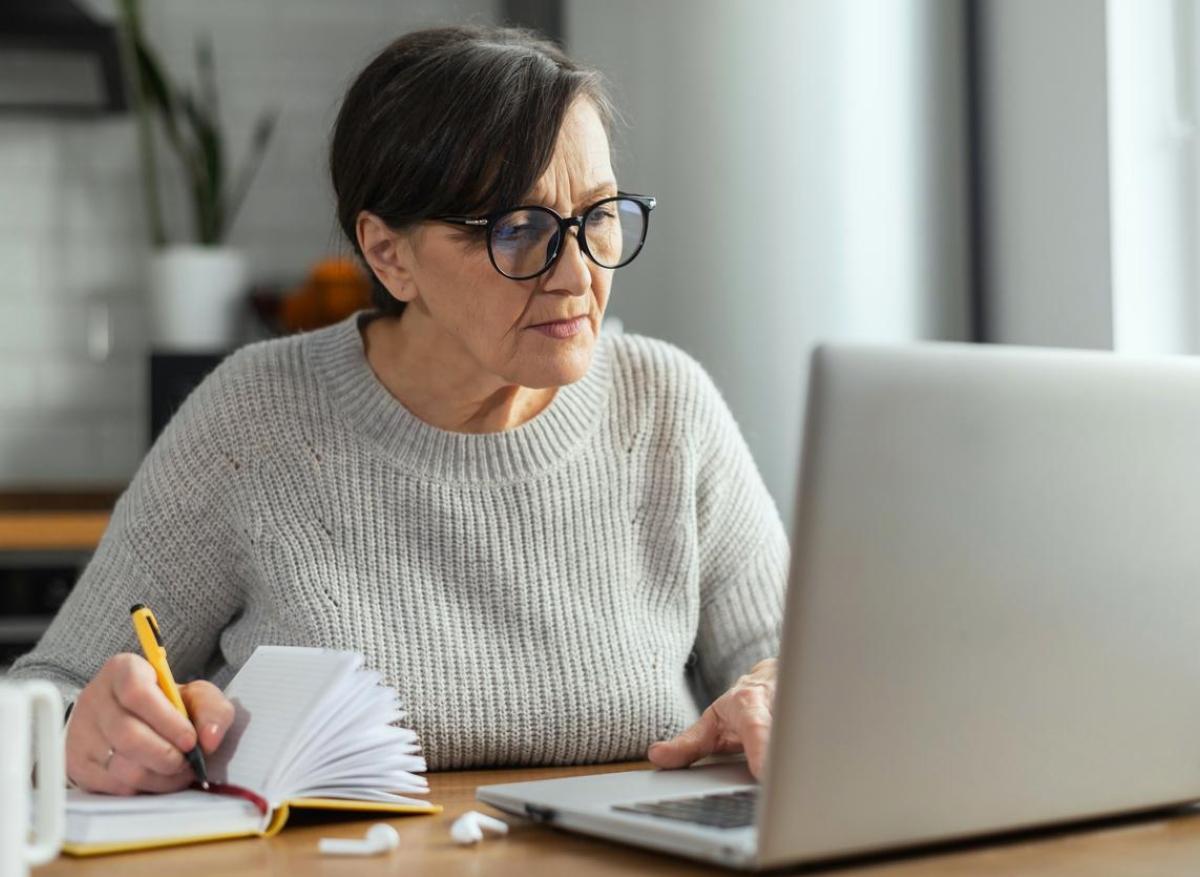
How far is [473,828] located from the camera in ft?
2.90

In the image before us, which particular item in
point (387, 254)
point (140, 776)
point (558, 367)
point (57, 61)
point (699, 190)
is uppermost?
point (57, 61)

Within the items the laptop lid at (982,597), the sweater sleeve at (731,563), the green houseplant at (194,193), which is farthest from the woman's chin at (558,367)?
the green houseplant at (194,193)

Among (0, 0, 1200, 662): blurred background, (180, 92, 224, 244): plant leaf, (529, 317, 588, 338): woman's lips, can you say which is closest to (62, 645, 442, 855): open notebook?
(529, 317, 588, 338): woman's lips

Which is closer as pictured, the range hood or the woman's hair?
the woman's hair

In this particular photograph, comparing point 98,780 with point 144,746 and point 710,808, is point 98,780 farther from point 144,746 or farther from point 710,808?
point 710,808

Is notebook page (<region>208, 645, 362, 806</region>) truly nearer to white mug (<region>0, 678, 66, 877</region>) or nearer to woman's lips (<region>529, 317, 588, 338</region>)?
white mug (<region>0, 678, 66, 877</region>)

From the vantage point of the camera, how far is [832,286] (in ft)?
7.34

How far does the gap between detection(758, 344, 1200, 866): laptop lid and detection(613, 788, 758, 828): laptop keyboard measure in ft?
0.32

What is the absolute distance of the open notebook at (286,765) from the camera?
2.96ft

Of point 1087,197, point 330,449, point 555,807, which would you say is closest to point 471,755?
point 330,449

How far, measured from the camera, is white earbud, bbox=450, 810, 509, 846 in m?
0.88

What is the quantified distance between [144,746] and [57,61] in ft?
7.99

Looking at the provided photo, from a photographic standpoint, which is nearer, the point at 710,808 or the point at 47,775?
the point at 47,775

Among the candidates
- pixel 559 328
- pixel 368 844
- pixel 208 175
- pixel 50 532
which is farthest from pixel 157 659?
pixel 208 175
